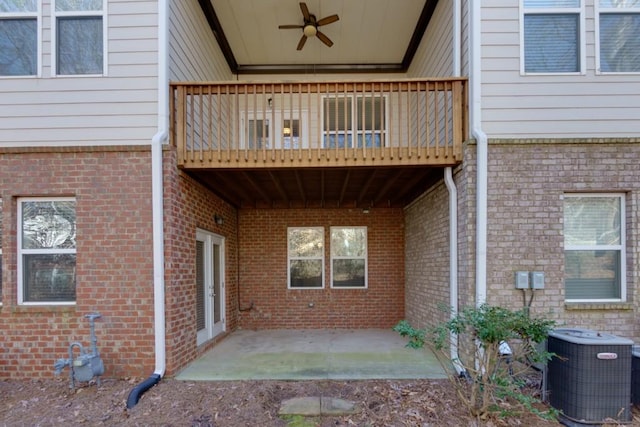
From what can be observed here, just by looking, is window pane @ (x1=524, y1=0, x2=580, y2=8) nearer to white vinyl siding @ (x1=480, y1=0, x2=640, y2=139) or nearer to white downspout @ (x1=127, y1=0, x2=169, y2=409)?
white vinyl siding @ (x1=480, y1=0, x2=640, y2=139)

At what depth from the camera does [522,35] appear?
471cm

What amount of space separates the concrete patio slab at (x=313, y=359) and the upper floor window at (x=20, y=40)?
4461 mm

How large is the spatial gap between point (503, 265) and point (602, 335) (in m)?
1.19

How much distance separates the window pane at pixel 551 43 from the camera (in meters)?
4.75

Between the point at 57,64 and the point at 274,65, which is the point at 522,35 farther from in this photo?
the point at 57,64

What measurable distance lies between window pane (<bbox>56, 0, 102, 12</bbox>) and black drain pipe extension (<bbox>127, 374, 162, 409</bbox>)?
469 cm

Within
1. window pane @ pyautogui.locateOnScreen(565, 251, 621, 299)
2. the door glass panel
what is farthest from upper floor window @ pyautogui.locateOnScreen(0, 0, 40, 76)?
window pane @ pyautogui.locateOnScreen(565, 251, 621, 299)

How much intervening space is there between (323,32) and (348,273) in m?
4.85

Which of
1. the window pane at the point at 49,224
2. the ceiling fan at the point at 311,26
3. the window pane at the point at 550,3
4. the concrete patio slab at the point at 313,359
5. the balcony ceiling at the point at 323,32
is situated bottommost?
the concrete patio slab at the point at 313,359

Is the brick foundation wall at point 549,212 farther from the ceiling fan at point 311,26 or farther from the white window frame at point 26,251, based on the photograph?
the white window frame at point 26,251

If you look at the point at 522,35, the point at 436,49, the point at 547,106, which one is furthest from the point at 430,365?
the point at 436,49

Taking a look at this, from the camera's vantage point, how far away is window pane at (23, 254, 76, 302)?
15.7 ft

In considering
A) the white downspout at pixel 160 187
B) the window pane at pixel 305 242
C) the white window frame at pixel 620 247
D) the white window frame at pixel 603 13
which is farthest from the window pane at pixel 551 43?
the window pane at pixel 305 242

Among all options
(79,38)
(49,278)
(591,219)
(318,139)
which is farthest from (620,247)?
(79,38)
